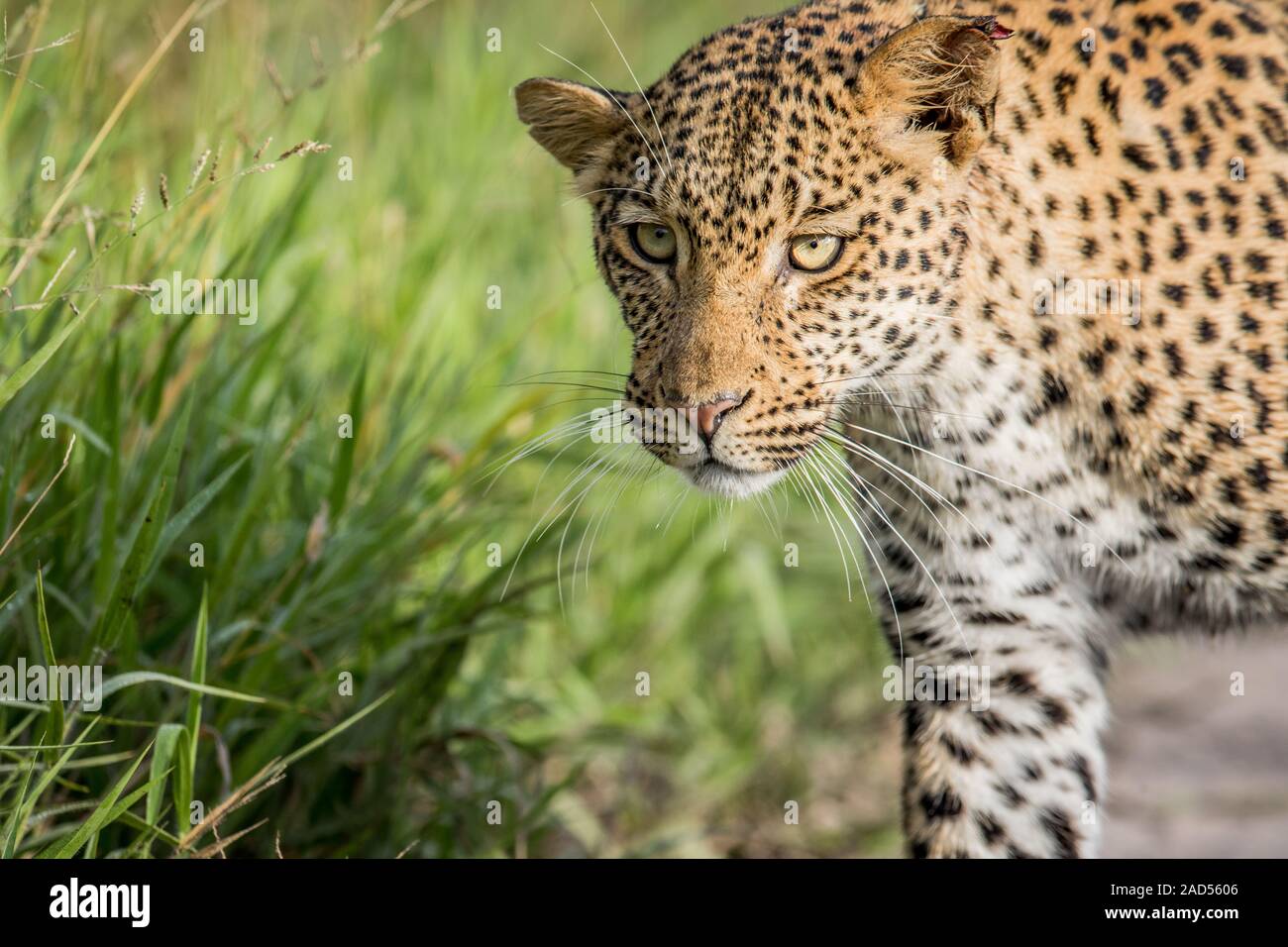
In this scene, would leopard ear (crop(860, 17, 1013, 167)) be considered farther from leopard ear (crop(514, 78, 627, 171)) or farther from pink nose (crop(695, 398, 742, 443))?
pink nose (crop(695, 398, 742, 443))

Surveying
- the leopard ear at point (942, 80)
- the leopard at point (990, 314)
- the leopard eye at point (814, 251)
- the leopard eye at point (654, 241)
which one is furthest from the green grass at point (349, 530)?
the leopard ear at point (942, 80)

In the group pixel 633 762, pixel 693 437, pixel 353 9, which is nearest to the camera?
pixel 693 437

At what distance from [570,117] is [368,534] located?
1.12 metres

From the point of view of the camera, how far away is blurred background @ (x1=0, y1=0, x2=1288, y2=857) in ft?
11.6

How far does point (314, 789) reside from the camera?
396cm

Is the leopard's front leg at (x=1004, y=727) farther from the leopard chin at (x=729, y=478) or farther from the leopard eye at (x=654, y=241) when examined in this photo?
the leopard eye at (x=654, y=241)

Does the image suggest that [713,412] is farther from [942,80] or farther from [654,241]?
[942,80]

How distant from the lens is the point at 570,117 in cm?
399

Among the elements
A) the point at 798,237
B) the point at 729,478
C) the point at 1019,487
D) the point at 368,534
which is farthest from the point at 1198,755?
the point at 368,534

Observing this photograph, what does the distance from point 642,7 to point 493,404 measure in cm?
437

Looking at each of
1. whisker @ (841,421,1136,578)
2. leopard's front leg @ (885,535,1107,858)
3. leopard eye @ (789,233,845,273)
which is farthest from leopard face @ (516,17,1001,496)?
leopard's front leg @ (885,535,1107,858)

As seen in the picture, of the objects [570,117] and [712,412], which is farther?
[570,117]
